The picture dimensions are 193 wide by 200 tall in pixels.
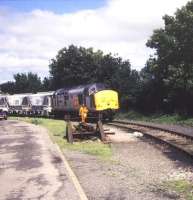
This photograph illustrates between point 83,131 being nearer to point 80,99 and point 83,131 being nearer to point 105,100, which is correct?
point 105,100

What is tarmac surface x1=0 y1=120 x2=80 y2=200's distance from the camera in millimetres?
12797

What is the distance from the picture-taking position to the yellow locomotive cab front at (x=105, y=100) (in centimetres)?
4442

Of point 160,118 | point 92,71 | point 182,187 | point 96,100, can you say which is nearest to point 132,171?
point 182,187

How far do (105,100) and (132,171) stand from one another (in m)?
28.6

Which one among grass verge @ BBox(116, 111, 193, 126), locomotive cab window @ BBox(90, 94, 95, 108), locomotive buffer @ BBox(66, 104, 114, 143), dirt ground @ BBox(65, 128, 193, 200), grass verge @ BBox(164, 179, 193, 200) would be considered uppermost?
locomotive cab window @ BBox(90, 94, 95, 108)

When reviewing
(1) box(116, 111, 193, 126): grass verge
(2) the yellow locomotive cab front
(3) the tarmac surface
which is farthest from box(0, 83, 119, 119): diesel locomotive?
(3) the tarmac surface

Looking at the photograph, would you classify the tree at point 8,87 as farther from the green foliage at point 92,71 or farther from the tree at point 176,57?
the tree at point 176,57

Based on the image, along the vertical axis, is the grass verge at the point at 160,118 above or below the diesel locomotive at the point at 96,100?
below

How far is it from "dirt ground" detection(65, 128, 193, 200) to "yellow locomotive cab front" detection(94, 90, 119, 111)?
64.5 feet

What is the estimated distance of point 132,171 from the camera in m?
16.5

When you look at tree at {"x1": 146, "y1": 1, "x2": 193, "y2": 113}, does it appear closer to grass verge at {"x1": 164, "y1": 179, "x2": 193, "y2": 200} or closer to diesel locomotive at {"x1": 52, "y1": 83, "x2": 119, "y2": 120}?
diesel locomotive at {"x1": 52, "y1": 83, "x2": 119, "y2": 120}

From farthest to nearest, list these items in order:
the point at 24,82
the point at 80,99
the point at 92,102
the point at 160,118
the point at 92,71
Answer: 1. the point at 24,82
2. the point at 92,71
3. the point at 80,99
4. the point at 160,118
5. the point at 92,102

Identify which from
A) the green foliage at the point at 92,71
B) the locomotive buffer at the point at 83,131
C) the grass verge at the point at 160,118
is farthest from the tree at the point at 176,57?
the locomotive buffer at the point at 83,131

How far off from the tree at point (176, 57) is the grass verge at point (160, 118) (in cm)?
175
